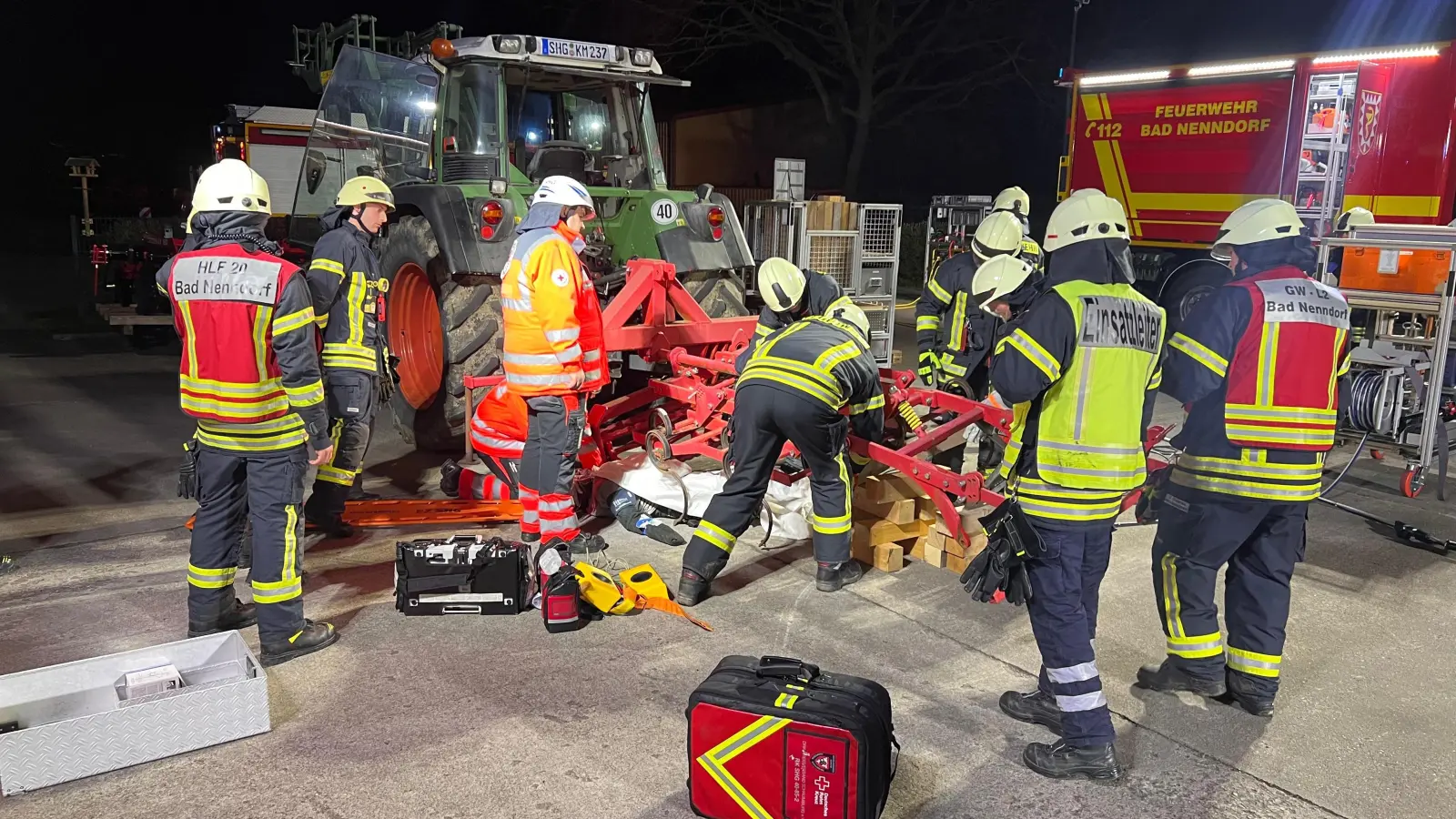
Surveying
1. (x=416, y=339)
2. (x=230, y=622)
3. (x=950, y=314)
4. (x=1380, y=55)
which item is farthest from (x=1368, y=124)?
(x=230, y=622)

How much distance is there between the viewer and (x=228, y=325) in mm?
3520

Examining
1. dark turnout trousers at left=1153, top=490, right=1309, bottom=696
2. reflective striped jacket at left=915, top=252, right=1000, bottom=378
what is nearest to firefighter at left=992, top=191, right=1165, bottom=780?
dark turnout trousers at left=1153, top=490, right=1309, bottom=696

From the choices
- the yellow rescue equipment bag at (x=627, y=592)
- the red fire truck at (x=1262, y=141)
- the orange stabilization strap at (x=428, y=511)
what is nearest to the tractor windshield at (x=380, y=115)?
the orange stabilization strap at (x=428, y=511)

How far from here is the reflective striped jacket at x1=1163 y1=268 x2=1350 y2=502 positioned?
10.9 ft

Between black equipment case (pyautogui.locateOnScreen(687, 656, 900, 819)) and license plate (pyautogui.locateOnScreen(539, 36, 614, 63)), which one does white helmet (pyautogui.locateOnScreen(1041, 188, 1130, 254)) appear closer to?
black equipment case (pyautogui.locateOnScreen(687, 656, 900, 819))

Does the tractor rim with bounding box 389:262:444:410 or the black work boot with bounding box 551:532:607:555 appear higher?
the tractor rim with bounding box 389:262:444:410

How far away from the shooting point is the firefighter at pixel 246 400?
3.53 meters

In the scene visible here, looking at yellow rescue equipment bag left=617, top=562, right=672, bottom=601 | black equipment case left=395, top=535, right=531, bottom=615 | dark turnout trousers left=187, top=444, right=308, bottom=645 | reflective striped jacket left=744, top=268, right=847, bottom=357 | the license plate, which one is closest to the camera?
dark turnout trousers left=187, top=444, right=308, bottom=645

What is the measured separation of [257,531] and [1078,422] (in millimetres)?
2902

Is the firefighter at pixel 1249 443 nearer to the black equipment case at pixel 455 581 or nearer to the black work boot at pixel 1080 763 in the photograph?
the black work boot at pixel 1080 763

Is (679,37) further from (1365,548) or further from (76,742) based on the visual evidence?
(76,742)

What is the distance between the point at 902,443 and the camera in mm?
5367

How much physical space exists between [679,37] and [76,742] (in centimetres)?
1934

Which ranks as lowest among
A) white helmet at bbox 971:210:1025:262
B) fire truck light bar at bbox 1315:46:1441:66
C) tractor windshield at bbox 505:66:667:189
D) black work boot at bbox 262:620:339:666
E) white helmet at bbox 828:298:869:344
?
black work boot at bbox 262:620:339:666
